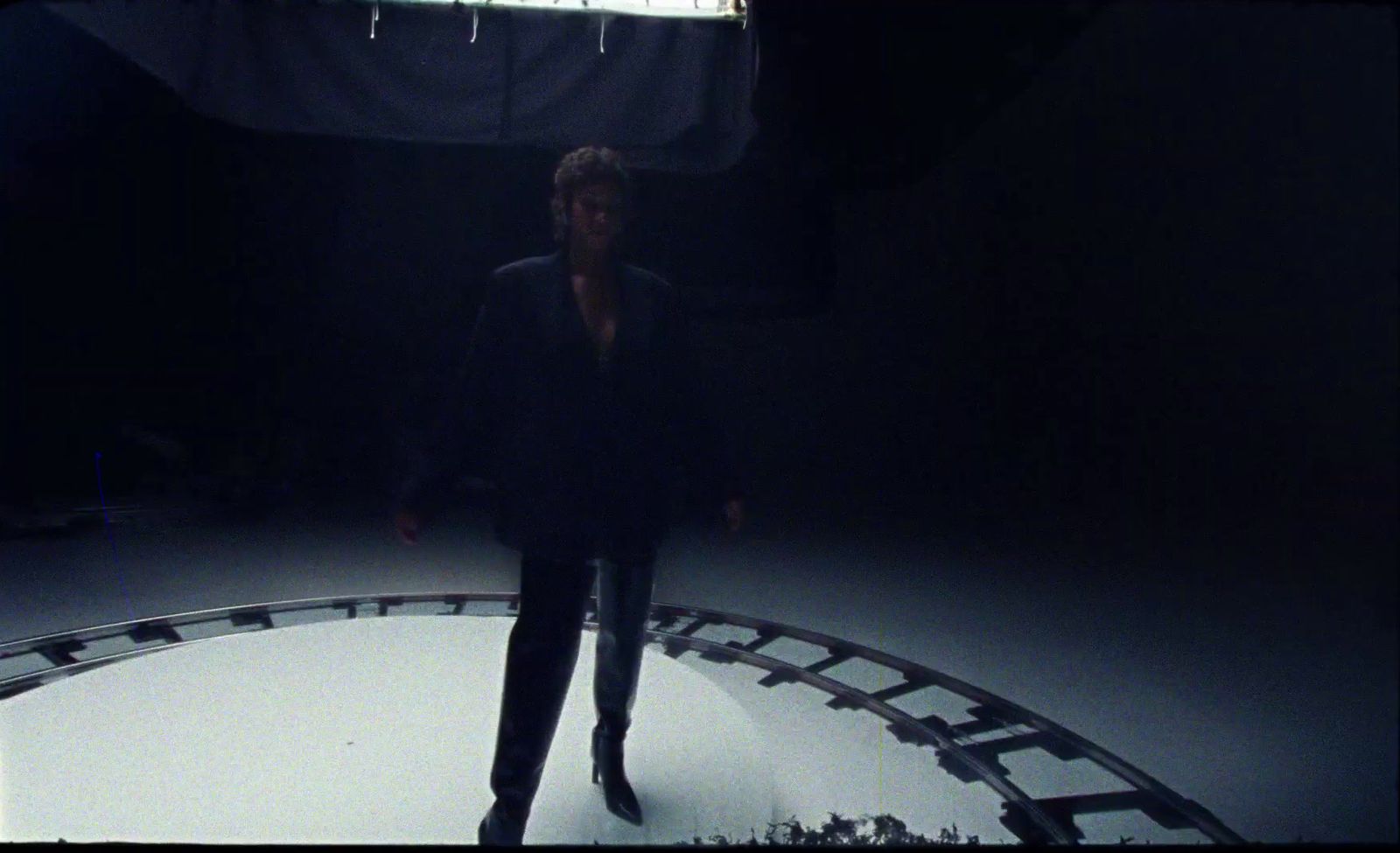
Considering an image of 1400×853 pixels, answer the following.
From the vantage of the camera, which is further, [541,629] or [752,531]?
[752,531]

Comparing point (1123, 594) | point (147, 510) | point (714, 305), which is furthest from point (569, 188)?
point (1123, 594)

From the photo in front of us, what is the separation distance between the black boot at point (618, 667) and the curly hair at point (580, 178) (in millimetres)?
546

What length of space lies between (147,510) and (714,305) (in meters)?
1.22

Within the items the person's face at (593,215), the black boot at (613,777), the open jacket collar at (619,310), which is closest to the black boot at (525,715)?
the black boot at (613,777)

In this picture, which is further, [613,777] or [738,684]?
[738,684]

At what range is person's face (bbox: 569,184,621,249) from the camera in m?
1.24

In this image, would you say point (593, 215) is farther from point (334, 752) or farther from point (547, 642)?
point (334, 752)

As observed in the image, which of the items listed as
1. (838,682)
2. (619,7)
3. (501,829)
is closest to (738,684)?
(838,682)

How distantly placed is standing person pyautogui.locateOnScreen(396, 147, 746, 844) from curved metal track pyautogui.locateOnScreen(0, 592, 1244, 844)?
0.74 ft

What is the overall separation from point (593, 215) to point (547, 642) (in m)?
0.65

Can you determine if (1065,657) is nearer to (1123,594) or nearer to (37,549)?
(1123,594)

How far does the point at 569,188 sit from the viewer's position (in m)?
1.25

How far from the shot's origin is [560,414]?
1.21 meters

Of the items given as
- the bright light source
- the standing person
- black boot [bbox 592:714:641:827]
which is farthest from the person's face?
black boot [bbox 592:714:641:827]
